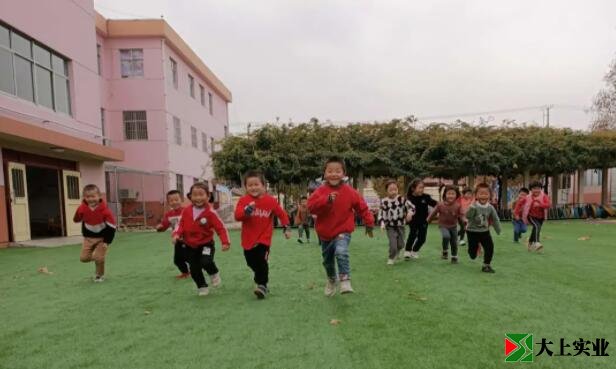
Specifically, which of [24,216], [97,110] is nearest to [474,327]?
[24,216]

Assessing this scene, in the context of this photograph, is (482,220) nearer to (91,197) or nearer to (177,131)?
(91,197)

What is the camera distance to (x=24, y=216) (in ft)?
42.3

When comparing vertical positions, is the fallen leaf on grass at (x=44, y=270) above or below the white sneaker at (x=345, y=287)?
below

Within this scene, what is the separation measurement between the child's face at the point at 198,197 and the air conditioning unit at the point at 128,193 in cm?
1699

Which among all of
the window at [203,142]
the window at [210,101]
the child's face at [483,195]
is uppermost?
the window at [210,101]

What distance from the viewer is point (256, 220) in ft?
16.3

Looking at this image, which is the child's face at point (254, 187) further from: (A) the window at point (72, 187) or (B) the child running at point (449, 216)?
(A) the window at point (72, 187)

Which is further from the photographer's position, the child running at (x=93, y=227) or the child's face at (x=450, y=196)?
the child's face at (x=450, y=196)

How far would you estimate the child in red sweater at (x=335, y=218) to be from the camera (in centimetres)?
486

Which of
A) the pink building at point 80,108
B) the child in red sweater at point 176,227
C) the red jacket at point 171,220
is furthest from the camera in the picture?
the pink building at point 80,108

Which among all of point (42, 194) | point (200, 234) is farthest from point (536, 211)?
point (42, 194)

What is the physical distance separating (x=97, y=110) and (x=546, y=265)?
1603cm

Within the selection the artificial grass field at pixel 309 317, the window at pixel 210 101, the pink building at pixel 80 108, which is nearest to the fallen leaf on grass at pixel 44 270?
the artificial grass field at pixel 309 317

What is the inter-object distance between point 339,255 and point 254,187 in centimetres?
127
